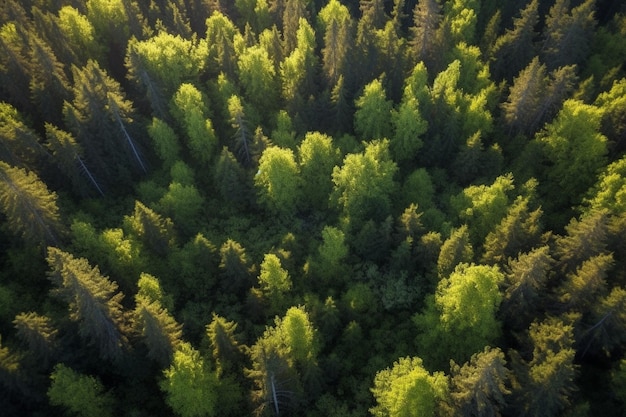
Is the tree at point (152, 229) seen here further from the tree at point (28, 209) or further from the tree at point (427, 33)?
the tree at point (427, 33)

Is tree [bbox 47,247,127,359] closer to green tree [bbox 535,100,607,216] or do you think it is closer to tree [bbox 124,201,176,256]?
tree [bbox 124,201,176,256]

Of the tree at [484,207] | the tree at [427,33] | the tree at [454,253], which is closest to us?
the tree at [454,253]

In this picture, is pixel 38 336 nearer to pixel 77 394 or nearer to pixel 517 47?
pixel 77 394

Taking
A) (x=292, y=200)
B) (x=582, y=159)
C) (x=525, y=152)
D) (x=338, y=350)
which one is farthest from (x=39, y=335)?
(x=582, y=159)

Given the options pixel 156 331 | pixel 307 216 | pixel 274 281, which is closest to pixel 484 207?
pixel 307 216

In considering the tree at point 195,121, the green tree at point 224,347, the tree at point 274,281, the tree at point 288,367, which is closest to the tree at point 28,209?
the tree at point 195,121

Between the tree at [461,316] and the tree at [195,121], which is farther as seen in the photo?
the tree at [195,121]

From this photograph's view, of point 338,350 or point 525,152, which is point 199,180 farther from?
point 525,152
